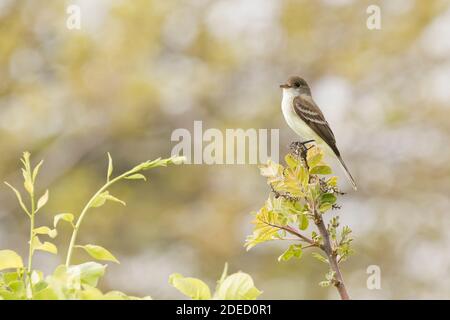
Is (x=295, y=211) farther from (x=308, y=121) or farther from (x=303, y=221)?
(x=308, y=121)

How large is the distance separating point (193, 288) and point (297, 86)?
381 centimetres

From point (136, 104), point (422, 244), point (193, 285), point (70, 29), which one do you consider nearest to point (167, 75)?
point (136, 104)

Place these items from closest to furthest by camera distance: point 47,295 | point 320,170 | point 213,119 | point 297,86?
1. point 47,295
2. point 320,170
3. point 297,86
4. point 213,119

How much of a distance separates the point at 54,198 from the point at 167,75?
2418 millimetres

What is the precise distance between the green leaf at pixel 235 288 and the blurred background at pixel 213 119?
32.6 feet

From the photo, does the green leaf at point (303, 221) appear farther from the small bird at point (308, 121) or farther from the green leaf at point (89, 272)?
the small bird at point (308, 121)

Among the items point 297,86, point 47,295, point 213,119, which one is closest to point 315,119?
point 297,86

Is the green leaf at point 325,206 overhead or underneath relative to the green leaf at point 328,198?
underneath

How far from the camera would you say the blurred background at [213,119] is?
36.2ft

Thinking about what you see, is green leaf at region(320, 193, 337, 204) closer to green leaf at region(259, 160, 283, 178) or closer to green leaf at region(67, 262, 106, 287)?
green leaf at region(259, 160, 283, 178)

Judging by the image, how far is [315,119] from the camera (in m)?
4.19

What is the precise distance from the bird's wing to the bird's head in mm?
206

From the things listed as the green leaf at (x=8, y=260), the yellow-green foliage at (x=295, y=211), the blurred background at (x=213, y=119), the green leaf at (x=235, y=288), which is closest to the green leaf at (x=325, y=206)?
the yellow-green foliage at (x=295, y=211)

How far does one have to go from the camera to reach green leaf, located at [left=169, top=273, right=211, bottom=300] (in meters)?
0.84
